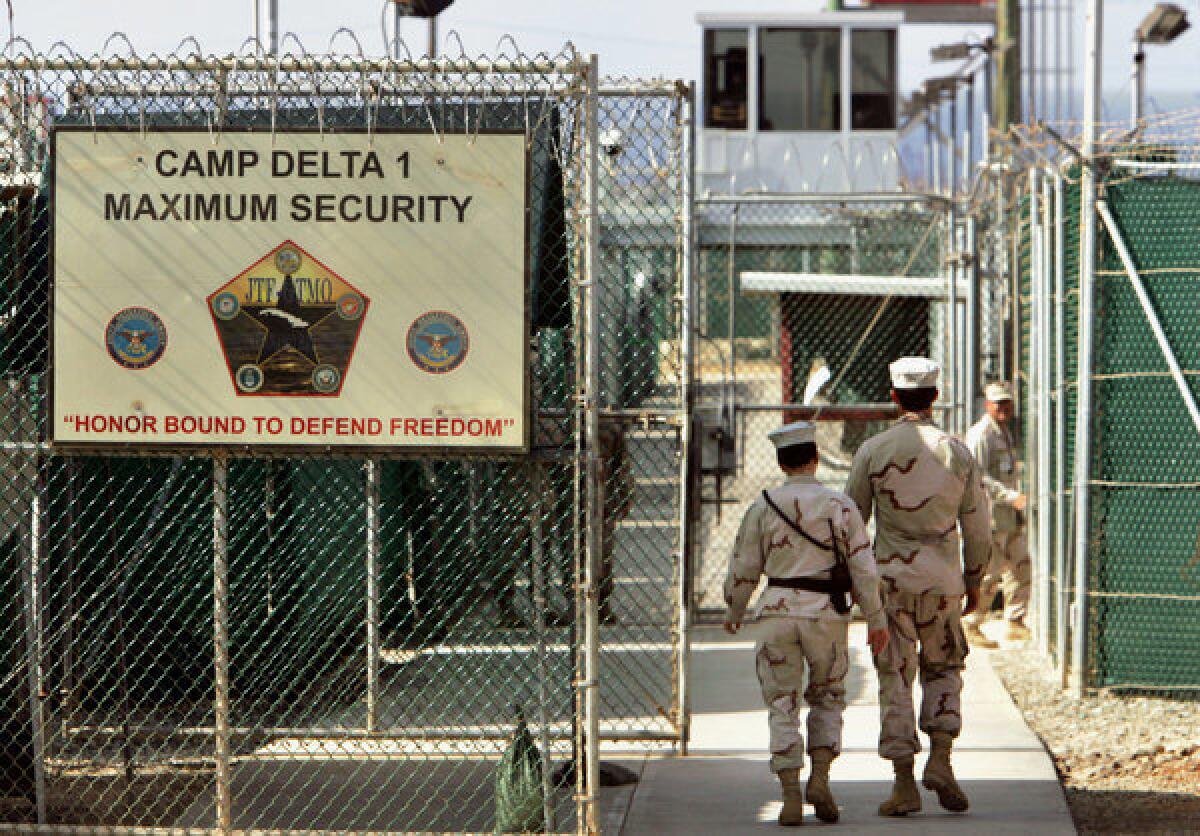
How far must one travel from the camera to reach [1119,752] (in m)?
8.09

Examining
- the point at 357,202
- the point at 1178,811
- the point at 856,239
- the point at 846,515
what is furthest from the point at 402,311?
the point at 856,239

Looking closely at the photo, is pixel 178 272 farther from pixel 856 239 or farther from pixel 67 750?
pixel 856 239

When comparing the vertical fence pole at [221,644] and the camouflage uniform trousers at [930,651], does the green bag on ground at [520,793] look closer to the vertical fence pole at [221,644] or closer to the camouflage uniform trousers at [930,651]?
the vertical fence pole at [221,644]

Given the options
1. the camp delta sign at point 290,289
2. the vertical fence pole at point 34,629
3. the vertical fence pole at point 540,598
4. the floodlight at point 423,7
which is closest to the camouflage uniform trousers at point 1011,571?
the vertical fence pole at point 540,598

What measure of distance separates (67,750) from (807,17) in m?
18.5

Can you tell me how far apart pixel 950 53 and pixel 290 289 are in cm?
1863

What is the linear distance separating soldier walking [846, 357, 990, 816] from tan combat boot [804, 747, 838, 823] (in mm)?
321

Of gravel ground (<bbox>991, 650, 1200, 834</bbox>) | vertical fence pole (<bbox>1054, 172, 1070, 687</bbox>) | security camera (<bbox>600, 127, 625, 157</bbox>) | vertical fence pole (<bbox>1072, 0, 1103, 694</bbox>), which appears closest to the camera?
gravel ground (<bbox>991, 650, 1200, 834</bbox>)

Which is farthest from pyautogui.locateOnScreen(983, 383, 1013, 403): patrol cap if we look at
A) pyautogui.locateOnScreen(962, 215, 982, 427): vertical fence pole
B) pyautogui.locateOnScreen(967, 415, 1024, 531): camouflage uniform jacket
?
pyautogui.locateOnScreen(962, 215, 982, 427): vertical fence pole

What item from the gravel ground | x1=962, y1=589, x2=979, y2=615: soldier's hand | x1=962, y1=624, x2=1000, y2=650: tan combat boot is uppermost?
x1=962, y1=589, x2=979, y2=615: soldier's hand

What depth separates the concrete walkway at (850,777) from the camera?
22.0ft

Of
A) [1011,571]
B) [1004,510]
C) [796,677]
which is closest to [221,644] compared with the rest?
[796,677]

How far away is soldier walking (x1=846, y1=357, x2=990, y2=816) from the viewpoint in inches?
271

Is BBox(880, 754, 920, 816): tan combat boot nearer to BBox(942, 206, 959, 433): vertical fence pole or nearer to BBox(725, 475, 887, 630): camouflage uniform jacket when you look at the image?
BBox(725, 475, 887, 630): camouflage uniform jacket
